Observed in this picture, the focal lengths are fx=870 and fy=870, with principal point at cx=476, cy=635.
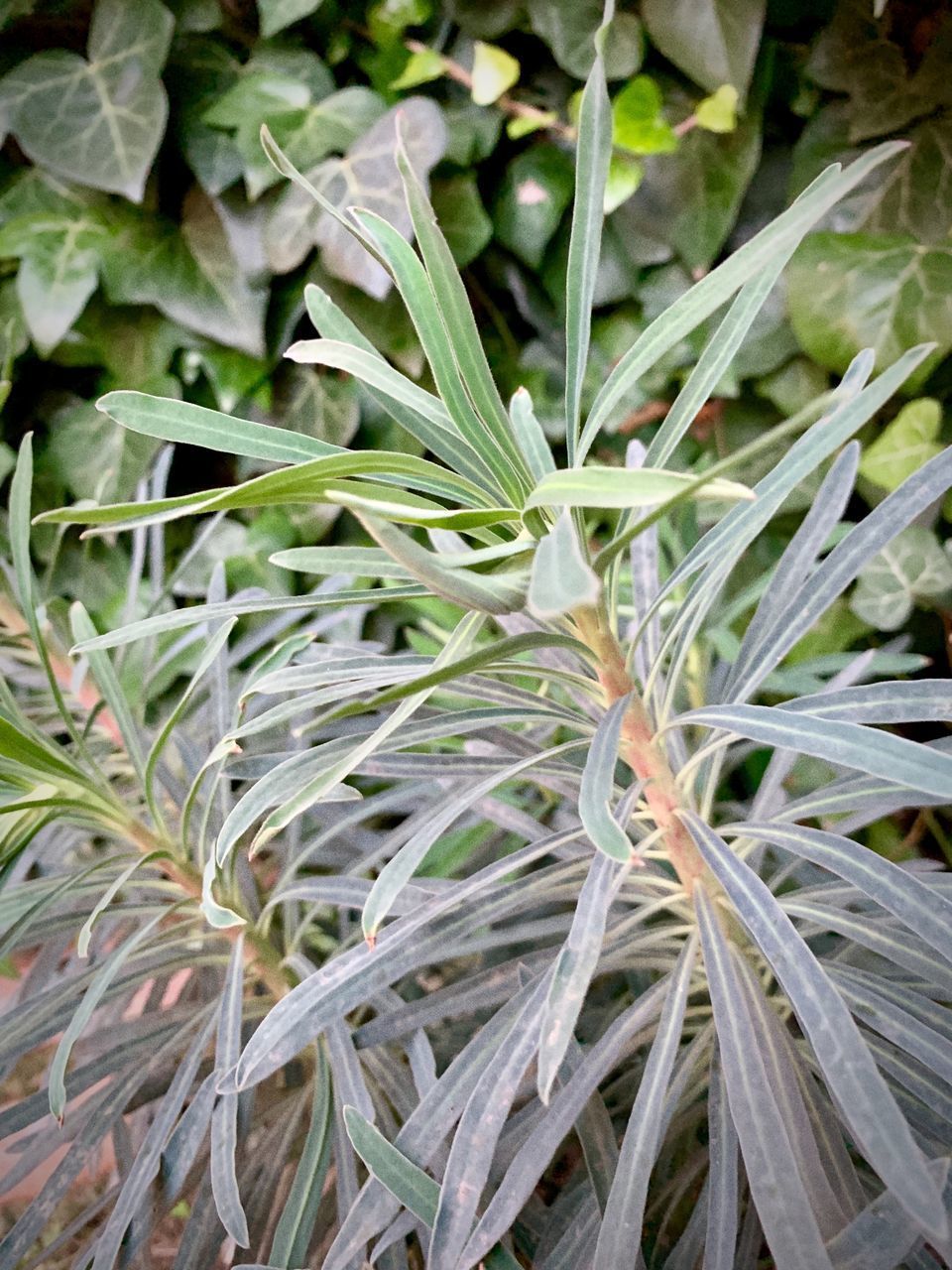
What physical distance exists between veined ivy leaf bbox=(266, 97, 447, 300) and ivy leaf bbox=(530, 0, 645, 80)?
0.49 ft

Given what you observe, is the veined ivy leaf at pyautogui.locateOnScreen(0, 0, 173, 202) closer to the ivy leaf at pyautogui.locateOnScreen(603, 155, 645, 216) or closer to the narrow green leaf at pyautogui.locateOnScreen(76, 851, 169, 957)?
the ivy leaf at pyautogui.locateOnScreen(603, 155, 645, 216)

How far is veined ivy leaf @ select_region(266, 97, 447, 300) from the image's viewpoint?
1016 mm

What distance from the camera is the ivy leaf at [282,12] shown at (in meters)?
1.03

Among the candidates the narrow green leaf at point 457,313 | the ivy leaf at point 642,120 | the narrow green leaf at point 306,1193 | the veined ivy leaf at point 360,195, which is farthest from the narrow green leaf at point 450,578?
the ivy leaf at point 642,120

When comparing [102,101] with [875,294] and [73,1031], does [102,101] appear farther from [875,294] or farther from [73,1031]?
[73,1031]

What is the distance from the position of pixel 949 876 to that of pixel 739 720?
0.17 metres

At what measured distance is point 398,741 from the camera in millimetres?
476

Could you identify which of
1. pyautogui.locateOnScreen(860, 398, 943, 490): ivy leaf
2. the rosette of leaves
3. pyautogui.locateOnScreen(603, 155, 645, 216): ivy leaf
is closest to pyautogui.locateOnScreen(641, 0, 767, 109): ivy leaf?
pyautogui.locateOnScreen(603, 155, 645, 216): ivy leaf

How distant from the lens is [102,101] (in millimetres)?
1092

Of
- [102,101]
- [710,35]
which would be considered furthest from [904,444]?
[102,101]

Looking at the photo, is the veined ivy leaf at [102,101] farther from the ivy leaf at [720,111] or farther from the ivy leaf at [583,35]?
the ivy leaf at [720,111]

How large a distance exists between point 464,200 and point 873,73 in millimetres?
473

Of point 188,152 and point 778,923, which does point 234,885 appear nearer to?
point 778,923

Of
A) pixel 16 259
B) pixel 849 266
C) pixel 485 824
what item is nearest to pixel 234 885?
pixel 485 824
